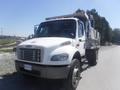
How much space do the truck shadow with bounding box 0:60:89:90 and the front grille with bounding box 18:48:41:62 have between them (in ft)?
3.46

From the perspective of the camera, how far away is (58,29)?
25.3ft

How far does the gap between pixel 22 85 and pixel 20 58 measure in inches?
40.9

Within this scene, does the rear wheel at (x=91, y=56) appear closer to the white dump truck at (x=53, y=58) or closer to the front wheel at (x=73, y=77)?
the white dump truck at (x=53, y=58)

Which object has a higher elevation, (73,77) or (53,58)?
(53,58)

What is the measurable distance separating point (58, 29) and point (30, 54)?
1944 millimetres

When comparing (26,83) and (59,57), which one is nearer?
(59,57)

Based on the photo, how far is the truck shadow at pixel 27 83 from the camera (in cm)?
663

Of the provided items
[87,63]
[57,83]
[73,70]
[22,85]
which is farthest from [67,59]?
[87,63]

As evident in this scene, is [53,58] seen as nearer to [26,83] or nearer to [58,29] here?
[26,83]

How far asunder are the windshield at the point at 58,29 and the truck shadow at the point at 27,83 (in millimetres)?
1800

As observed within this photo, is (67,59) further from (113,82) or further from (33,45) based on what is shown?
(113,82)

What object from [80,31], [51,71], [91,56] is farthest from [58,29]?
[91,56]

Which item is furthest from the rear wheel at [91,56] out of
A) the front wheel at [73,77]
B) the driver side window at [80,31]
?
the front wheel at [73,77]

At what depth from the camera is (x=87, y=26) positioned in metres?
9.43
